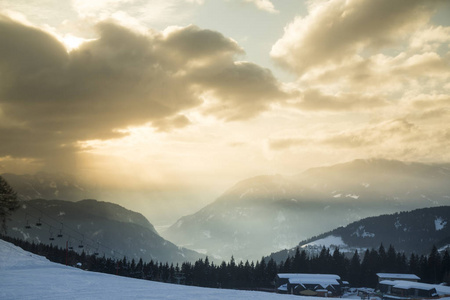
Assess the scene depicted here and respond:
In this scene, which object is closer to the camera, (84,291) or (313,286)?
(84,291)

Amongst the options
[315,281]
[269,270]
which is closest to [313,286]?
[315,281]

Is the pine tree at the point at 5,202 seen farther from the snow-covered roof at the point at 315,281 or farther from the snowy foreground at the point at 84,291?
the snow-covered roof at the point at 315,281

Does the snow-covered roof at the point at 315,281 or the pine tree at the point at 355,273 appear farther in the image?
the pine tree at the point at 355,273

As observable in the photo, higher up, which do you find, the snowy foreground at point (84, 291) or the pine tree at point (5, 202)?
the pine tree at point (5, 202)

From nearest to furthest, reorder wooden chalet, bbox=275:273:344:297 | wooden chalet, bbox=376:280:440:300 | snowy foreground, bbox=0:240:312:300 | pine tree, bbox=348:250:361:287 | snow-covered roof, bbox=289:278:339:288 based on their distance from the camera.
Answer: snowy foreground, bbox=0:240:312:300, wooden chalet, bbox=376:280:440:300, wooden chalet, bbox=275:273:344:297, snow-covered roof, bbox=289:278:339:288, pine tree, bbox=348:250:361:287

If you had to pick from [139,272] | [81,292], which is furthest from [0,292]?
[139,272]

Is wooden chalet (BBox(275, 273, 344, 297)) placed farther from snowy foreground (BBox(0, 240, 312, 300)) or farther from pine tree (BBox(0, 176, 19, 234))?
snowy foreground (BBox(0, 240, 312, 300))

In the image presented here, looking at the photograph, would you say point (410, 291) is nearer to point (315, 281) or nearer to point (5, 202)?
point (315, 281)

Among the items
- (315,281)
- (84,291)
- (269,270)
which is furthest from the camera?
(269,270)

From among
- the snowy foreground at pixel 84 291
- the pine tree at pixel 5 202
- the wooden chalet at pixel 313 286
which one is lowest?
the wooden chalet at pixel 313 286

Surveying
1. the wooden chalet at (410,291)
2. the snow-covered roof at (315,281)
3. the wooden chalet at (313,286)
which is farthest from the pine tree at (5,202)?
the wooden chalet at (410,291)

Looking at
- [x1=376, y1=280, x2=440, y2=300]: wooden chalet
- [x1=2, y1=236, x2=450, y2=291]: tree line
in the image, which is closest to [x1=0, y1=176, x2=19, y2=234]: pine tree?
[x1=2, y1=236, x2=450, y2=291]: tree line

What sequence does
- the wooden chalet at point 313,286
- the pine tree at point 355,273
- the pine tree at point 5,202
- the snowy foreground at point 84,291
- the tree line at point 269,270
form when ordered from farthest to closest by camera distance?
the pine tree at point 355,273 → the tree line at point 269,270 → the wooden chalet at point 313,286 → the pine tree at point 5,202 → the snowy foreground at point 84,291

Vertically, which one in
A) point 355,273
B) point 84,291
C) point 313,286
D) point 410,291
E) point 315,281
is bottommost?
point 313,286
